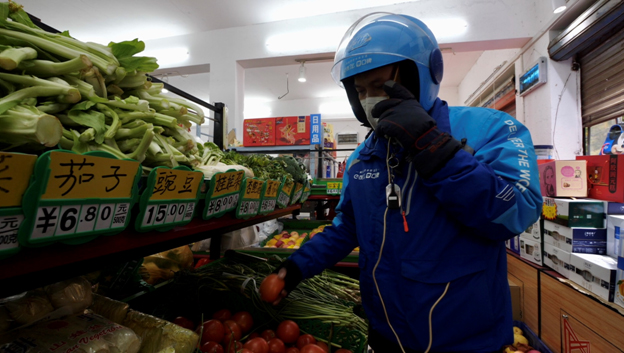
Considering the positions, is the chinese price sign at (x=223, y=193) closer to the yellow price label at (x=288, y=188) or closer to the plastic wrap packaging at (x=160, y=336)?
the plastic wrap packaging at (x=160, y=336)

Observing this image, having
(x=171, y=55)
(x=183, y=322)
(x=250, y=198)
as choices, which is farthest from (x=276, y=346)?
(x=171, y=55)

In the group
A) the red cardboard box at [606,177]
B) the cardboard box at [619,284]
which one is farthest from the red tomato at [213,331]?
the red cardboard box at [606,177]

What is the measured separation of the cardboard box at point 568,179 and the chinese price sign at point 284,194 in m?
2.38

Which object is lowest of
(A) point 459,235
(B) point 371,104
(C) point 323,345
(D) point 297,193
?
(C) point 323,345

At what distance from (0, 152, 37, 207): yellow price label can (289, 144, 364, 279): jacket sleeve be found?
1040mm

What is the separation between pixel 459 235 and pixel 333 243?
58 centimetres

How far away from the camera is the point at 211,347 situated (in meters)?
1.33

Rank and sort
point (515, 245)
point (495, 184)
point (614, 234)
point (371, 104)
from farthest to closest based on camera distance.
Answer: point (515, 245)
point (614, 234)
point (371, 104)
point (495, 184)

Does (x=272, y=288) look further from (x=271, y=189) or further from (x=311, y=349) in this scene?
(x=271, y=189)

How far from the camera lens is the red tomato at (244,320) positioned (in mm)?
1537

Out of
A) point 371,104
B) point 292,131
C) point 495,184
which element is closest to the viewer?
point 495,184

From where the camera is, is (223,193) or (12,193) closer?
(12,193)

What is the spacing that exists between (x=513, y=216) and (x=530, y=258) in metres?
2.71

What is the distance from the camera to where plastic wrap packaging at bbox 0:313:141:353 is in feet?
2.66
